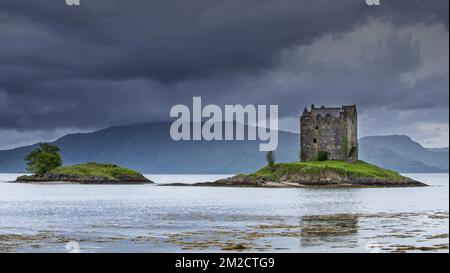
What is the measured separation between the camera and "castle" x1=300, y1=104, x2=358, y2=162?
17225 centimetres

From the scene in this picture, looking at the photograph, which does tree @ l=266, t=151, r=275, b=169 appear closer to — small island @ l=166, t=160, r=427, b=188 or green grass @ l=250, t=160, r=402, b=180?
small island @ l=166, t=160, r=427, b=188

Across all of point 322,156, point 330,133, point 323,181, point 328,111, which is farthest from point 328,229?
point 328,111

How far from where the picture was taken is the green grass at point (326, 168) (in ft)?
510

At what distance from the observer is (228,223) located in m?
54.4

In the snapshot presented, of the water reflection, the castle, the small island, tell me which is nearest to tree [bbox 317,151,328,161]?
the castle

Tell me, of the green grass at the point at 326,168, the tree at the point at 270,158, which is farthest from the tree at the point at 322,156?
the tree at the point at 270,158

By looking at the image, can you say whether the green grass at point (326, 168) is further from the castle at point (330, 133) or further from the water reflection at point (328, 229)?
the water reflection at point (328, 229)

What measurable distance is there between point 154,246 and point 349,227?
56.2 feet

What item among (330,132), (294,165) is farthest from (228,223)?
(330,132)

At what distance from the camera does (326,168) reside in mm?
155500

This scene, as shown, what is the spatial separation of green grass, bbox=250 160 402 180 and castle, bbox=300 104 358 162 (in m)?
3.90
